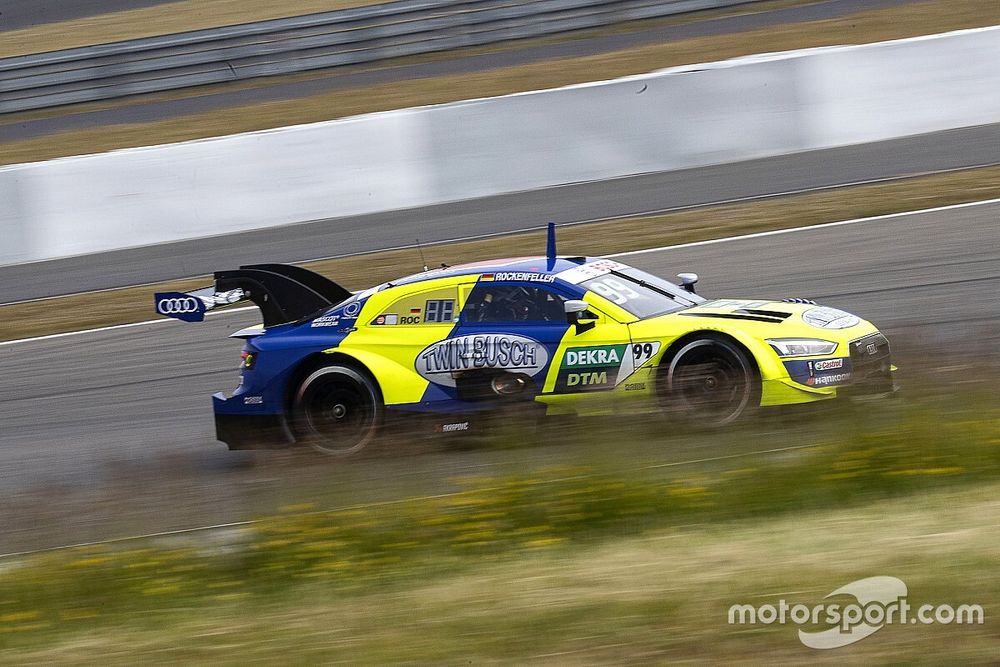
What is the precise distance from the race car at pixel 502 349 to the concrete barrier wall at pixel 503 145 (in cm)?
631

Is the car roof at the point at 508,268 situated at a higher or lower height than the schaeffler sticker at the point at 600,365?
higher

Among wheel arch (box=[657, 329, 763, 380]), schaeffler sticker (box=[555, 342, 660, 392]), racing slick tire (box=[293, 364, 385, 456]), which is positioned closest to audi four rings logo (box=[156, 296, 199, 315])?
racing slick tire (box=[293, 364, 385, 456])

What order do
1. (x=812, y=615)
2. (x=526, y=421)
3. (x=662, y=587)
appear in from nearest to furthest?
(x=812, y=615), (x=662, y=587), (x=526, y=421)

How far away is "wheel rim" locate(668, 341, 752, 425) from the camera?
21.6ft

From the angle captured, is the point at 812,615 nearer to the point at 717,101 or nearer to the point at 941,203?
the point at 941,203

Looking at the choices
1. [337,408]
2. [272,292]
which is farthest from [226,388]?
[337,408]

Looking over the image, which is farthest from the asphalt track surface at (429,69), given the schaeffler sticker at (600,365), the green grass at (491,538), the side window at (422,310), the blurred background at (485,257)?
the green grass at (491,538)

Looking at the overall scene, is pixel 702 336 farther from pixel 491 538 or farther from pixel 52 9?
pixel 52 9

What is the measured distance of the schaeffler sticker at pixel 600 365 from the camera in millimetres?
7645

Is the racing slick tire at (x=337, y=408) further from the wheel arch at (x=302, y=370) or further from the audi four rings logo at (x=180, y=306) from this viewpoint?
the audi four rings logo at (x=180, y=306)

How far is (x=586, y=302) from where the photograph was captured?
7.88m

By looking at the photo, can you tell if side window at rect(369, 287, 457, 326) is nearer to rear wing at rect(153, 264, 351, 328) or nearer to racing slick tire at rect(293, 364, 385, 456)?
racing slick tire at rect(293, 364, 385, 456)

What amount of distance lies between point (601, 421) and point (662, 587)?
1901 mm

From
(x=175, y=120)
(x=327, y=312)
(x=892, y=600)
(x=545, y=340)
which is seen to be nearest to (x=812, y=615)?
(x=892, y=600)
